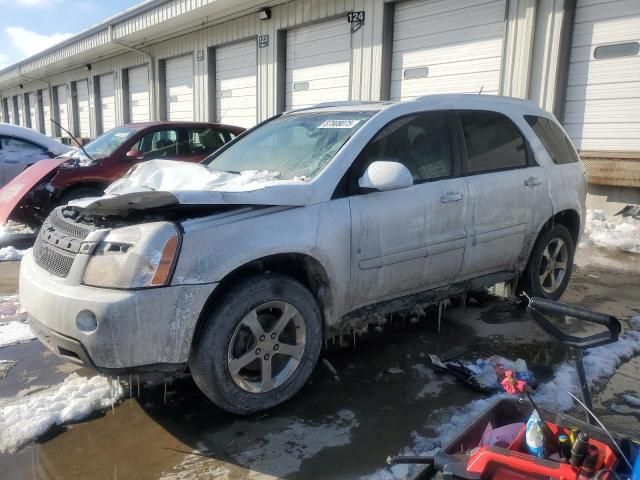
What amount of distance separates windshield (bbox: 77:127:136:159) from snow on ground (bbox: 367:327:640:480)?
19.9 feet

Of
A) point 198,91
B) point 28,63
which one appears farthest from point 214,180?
point 28,63

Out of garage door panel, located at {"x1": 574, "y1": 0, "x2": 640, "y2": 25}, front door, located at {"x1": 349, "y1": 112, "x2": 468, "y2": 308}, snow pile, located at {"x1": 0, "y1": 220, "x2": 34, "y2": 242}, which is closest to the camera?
front door, located at {"x1": 349, "y1": 112, "x2": 468, "y2": 308}

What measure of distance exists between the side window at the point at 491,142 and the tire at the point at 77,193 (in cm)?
495

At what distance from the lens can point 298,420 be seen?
294 centimetres

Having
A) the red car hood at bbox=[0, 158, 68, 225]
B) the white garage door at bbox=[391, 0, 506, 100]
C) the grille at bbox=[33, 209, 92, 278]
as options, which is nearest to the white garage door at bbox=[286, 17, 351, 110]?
the white garage door at bbox=[391, 0, 506, 100]

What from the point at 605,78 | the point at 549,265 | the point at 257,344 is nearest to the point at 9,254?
the point at 257,344

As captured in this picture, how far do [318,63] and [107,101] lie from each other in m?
12.3

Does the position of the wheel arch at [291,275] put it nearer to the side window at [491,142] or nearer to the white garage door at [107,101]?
the side window at [491,142]

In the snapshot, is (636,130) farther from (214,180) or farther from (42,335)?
(42,335)

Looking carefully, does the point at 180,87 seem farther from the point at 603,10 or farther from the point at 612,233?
the point at 612,233

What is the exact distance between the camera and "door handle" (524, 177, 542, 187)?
4.23 metres

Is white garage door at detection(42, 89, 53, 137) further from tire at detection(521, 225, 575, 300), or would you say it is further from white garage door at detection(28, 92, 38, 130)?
tire at detection(521, 225, 575, 300)

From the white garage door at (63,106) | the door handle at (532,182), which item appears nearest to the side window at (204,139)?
the door handle at (532,182)

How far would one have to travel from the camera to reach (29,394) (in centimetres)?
321
